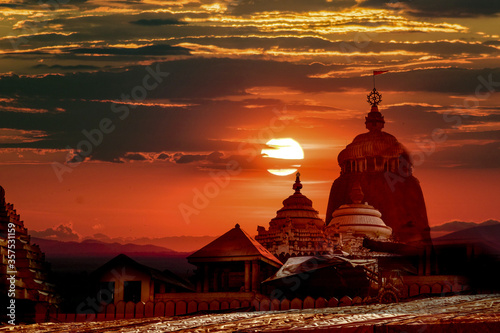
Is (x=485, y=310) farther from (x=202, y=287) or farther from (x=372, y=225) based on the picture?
(x=372, y=225)

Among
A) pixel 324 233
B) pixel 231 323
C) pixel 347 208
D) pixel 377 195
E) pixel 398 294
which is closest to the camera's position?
pixel 231 323

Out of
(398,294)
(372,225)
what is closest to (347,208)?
(372,225)

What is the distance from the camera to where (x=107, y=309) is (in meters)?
19.6

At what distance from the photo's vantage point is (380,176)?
5959 centimetres

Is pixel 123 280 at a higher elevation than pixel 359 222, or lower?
lower

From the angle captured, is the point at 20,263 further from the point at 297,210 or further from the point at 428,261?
the point at 297,210

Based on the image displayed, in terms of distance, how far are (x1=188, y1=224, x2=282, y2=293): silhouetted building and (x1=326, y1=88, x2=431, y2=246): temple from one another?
31.9 m

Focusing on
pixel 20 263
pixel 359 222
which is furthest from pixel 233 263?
pixel 359 222

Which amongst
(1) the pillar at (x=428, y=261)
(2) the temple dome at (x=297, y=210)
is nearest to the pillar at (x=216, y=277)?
(1) the pillar at (x=428, y=261)

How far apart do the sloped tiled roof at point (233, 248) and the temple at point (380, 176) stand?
32.8 meters

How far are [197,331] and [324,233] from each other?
3265 centimetres

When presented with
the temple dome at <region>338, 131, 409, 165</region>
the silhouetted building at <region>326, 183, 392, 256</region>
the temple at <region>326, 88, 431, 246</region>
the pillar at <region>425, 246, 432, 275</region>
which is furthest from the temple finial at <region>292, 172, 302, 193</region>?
the pillar at <region>425, 246, 432, 275</region>

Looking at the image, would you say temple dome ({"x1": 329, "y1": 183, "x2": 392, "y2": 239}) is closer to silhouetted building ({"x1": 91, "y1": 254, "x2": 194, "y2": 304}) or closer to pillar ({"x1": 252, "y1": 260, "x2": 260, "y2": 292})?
pillar ({"x1": 252, "y1": 260, "x2": 260, "y2": 292})

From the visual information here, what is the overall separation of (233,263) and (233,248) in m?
1.38
